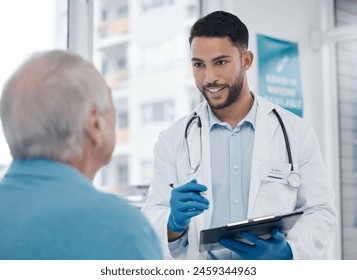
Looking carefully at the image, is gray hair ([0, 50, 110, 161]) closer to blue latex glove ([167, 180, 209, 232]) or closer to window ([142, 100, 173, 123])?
blue latex glove ([167, 180, 209, 232])

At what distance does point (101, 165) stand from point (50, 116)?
0.17 meters

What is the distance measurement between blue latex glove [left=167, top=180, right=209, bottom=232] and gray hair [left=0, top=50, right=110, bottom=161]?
2.03ft

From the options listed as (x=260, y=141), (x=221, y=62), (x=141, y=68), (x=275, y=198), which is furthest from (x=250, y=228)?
(x=141, y=68)

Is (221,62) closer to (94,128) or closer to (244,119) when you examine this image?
(244,119)

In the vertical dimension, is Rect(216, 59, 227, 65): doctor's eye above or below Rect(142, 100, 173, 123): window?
below

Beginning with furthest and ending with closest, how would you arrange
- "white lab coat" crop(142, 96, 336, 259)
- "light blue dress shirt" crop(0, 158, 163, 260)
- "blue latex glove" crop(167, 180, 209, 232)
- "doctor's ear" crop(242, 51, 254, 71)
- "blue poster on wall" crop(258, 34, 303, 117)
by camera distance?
"blue poster on wall" crop(258, 34, 303, 117) < "doctor's ear" crop(242, 51, 254, 71) < "white lab coat" crop(142, 96, 336, 259) < "blue latex glove" crop(167, 180, 209, 232) < "light blue dress shirt" crop(0, 158, 163, 260)

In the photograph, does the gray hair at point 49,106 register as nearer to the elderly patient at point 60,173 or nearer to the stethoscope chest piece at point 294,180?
the elderly patient at point 60,173

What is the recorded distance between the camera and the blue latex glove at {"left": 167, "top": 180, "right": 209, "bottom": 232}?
150cm

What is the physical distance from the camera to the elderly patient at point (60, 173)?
2.76ft

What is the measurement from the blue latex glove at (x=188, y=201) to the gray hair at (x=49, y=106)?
2.03ft

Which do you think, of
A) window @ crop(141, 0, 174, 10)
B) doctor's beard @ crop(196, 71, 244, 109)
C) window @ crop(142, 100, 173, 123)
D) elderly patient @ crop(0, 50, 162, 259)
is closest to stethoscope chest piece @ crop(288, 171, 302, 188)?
doctor's beard @ crop(196, 71, 244, 109)

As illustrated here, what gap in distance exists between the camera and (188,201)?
4.96 ft
